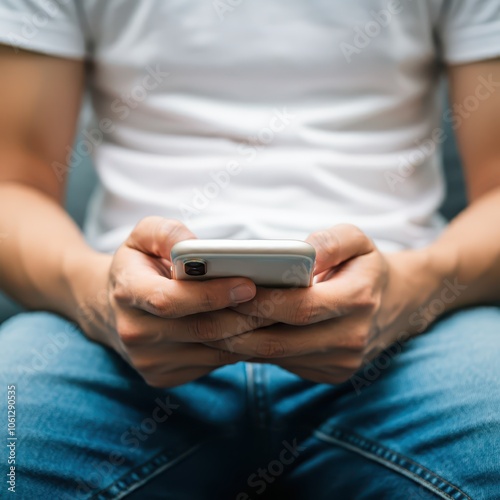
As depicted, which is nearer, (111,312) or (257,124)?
(111,312)

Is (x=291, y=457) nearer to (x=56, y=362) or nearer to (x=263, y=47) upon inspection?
(x=56, y=362)

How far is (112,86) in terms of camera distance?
28.3 inches

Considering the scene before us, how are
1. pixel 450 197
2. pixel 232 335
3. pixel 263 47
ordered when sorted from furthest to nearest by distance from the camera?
pixel 450 197 < pixel 263 47 < pixel 232 335

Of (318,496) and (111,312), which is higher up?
(111,312)

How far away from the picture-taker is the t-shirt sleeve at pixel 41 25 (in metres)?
0.67

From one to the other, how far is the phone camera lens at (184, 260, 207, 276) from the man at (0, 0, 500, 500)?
14mm

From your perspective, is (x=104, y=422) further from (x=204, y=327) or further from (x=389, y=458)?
(x=389, y=458)

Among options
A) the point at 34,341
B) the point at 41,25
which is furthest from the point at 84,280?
the point at 41,25

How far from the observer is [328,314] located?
0.49 metres

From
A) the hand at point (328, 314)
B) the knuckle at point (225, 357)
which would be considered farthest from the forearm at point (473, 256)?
the knuckle at point (225, 357)

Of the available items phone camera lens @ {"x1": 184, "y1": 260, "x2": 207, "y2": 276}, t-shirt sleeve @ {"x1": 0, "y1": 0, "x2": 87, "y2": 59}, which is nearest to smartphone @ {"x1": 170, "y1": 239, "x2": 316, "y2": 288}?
phone camera lens @ {"x1": 184, "y1": 260, "x2": 207, "y2": 276}

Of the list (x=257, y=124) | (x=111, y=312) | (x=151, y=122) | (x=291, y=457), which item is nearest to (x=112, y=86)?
(x=151, y=122)

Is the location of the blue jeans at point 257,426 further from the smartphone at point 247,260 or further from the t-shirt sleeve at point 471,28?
the t-shirt sleeve at point 471,28

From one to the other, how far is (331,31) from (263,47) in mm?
74
